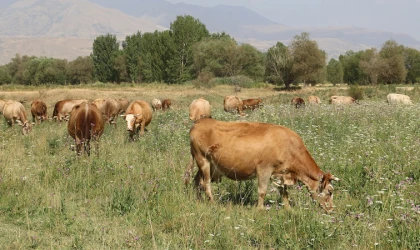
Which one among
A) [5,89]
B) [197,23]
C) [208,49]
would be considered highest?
[197,23]

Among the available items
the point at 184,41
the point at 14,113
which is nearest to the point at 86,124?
the point at 14,113

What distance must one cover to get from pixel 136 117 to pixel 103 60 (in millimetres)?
91575

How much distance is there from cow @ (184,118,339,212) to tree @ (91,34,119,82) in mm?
97240

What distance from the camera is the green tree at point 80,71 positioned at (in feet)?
359

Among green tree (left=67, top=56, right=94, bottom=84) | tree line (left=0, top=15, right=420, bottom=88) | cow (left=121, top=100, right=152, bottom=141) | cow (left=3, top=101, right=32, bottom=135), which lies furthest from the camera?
green tree (left=67, top=56, right=94, bottom=84)

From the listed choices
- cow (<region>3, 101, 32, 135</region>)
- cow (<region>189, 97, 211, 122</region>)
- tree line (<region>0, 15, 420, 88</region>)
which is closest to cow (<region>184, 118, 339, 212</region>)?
cow (<region>189, 97, 211, 122</region>)

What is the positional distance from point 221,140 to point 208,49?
7082 centimetres

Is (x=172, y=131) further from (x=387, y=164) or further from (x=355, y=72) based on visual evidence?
(x=355, y=72)

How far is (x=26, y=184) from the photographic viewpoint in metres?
8.48

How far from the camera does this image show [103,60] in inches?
4067

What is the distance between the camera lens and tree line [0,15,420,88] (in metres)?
71.1

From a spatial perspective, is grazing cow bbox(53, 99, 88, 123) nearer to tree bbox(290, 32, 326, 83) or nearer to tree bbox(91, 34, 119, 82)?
tree bbox(290, 32, 326, 83)

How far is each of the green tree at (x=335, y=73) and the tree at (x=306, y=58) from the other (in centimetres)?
5279

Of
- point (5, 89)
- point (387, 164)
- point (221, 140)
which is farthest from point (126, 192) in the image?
point (5, 89)
